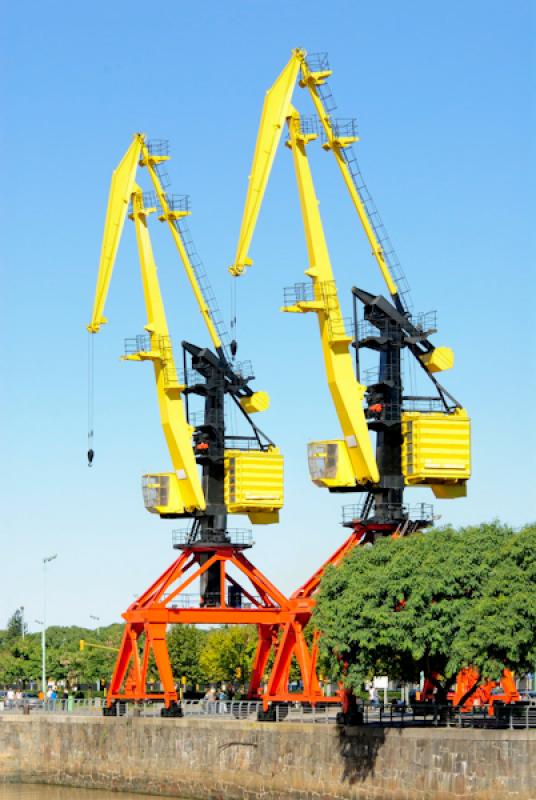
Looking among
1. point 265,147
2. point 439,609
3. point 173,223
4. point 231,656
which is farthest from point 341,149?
point 231,656

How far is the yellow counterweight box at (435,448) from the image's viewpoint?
89125 millimetres

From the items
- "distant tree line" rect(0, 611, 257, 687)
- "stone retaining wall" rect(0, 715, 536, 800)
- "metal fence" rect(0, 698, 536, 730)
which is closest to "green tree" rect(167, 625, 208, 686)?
"distant tree line" rect(0, 611, 257, 687)

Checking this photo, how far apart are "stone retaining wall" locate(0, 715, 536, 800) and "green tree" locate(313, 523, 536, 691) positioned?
10.1 ft

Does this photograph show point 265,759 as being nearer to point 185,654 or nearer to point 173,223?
point 173,223

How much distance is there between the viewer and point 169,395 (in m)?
99.8

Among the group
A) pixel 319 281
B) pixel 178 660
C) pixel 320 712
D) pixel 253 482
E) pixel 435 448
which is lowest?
pixel 320 712

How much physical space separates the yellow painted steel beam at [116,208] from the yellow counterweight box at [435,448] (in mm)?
20602

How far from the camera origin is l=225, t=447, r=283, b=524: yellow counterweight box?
97875mm

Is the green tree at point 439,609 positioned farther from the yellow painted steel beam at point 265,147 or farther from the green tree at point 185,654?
the green tree at point 185,654

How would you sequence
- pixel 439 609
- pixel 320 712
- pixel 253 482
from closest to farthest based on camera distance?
pixel 439 609 → pixel 320 712 → pixel 253 482

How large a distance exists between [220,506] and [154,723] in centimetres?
1252

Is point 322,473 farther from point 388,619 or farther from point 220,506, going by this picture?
point 388,619

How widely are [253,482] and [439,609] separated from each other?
2341 cm

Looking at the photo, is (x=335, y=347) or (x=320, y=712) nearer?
(x=335, y=347)
